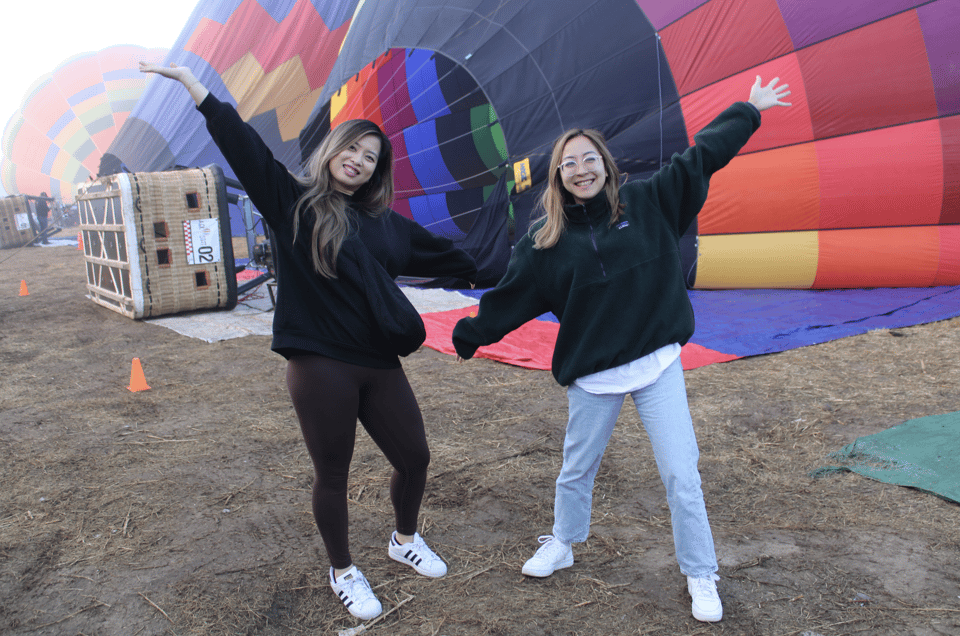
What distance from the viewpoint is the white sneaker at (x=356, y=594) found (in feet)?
7.02

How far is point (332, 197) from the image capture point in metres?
2.05

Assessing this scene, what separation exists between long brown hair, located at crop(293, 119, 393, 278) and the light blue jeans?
891 millimetres

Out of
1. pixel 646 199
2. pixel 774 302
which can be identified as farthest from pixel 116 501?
pixel 774 302

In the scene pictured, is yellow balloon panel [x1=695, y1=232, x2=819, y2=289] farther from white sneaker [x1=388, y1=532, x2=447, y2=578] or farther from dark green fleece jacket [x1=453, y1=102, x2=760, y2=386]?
white sneaker [x1=388, y1=532, x2=447, y2=578]

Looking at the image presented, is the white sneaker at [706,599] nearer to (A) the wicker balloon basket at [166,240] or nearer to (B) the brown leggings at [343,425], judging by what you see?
(B) the brown leggings at [343,425]

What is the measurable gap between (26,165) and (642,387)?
31.2 meters

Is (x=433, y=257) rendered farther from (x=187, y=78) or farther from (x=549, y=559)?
(x=549, y=559)

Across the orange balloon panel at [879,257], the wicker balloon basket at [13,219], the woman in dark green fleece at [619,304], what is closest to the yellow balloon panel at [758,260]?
the orange balloon panel at [879,257]

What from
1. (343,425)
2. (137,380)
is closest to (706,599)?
(343,425)

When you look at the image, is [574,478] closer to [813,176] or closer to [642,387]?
[642,387]

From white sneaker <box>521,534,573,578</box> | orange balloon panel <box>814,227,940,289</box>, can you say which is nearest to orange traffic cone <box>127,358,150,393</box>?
white sneaker <box>521,534,573,578</box>

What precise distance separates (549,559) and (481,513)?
562 millimetres

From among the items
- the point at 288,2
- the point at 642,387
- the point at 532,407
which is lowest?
the point at 532,407

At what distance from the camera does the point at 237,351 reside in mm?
5770
